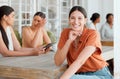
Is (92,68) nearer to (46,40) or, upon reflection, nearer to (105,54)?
(105,54)

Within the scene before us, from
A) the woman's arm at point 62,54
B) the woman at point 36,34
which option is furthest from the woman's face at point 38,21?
the woman's arm at point 62,54

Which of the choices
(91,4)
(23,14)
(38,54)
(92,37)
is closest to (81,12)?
(92,37)

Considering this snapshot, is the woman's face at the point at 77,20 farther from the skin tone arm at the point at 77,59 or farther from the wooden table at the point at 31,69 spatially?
the wooden table at the point at 31,69

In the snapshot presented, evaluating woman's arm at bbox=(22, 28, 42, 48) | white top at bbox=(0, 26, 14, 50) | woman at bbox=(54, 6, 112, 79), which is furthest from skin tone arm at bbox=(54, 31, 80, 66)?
woman's arm at bbox=(22, 28, 42, 48)

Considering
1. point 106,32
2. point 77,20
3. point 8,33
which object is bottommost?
point 106,32

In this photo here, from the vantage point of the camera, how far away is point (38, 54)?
2.57m

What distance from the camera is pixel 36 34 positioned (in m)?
3.21

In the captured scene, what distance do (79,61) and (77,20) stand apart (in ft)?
1.08

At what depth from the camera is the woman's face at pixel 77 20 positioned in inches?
79.4

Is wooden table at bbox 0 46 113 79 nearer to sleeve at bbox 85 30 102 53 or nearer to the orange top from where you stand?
the orange top

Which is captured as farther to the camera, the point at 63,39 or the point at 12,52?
the point at 12,52

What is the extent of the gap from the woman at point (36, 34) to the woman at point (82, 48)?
1.11 m

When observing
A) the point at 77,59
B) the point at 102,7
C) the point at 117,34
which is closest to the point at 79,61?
the point at 77,59

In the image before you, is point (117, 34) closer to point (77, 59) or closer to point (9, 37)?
point (77, 59)
